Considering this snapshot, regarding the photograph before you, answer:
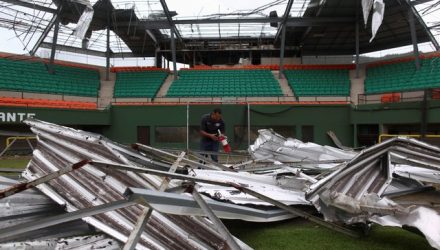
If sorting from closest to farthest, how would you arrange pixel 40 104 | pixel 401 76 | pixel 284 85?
1. pixel 40 104
2. pixel 401 76
3. pixel 284 85

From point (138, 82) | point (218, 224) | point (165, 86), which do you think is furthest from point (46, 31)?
point (218, 224)

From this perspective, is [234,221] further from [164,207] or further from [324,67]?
[324,67]

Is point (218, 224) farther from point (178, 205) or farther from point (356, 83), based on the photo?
point (356, 83)

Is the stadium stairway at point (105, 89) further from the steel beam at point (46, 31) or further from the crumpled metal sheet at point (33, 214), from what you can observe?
the crumpled metal sheet at point (33, 214)

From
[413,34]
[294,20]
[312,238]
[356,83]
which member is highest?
[294,20]

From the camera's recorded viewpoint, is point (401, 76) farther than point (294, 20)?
No

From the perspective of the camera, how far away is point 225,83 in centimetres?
1944

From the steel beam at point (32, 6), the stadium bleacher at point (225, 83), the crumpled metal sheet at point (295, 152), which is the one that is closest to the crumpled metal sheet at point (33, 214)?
the crumpled metal sheet at point (295, 152)

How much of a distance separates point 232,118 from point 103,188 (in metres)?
12.7

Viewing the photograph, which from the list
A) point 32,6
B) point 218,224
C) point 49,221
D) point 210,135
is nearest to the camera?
point 49,221

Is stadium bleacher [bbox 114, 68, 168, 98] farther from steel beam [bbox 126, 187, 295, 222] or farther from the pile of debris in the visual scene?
steel beam [bbox 126, 187, 295, 222]

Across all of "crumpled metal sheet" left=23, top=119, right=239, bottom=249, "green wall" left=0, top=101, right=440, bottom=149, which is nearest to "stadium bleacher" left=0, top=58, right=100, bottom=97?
"green wall" left=0, top=101, right=440, bottom=149

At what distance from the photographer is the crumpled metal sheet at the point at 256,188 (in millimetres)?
2922

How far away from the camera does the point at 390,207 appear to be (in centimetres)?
235
